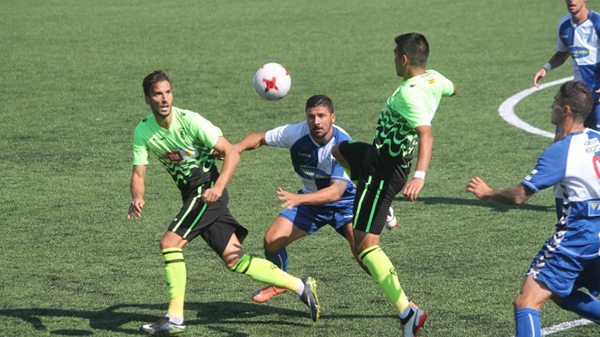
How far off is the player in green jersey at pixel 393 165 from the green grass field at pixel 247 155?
54cm

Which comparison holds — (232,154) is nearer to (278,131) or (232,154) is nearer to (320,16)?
(278,131)

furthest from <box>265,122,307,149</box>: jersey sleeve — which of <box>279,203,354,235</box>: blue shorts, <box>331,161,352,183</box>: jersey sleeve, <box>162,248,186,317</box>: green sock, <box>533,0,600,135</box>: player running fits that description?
<box>533,0,600,135</box>: player running

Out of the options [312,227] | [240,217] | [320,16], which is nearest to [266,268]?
[312,227]

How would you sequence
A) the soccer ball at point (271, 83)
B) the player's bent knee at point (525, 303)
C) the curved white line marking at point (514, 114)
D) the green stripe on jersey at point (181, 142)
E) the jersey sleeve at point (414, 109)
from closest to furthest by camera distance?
the player's bent knee at point (525, 303) < the jersey sleeve at point (414, 109) < the green stripe on jersey at point (181, 142) < the soccer ball at point (271, 83) < the curved white line marking at point (514, 114)

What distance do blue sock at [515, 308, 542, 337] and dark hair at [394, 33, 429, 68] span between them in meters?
2.38

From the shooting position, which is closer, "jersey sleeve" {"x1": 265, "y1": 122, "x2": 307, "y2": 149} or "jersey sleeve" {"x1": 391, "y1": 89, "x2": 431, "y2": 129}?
"jersey sleeve" {"x1": 391, "y1": 89, "x2": 431, "y2": 129}

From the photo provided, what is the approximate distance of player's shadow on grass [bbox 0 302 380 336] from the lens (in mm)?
7875

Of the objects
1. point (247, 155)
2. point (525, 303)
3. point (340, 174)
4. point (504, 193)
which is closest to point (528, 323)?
point (525, 303)

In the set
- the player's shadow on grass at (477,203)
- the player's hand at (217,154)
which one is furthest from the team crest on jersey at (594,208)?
the player's shadow on grass at (477,203)

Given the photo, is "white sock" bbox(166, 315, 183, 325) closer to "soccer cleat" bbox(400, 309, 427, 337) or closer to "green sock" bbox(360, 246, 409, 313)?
"green sock" bbox(360, 246, 409, 313)

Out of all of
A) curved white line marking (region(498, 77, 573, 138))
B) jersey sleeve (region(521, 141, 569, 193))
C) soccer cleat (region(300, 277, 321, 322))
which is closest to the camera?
jersey sleeve (region(521, 141, 569, 193))

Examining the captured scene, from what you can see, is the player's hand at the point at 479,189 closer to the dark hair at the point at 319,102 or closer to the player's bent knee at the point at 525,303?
the player's bent knee at the point at 525,303

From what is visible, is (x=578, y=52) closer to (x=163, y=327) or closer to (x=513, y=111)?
(x=513, y=111)

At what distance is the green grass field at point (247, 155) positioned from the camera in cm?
841
